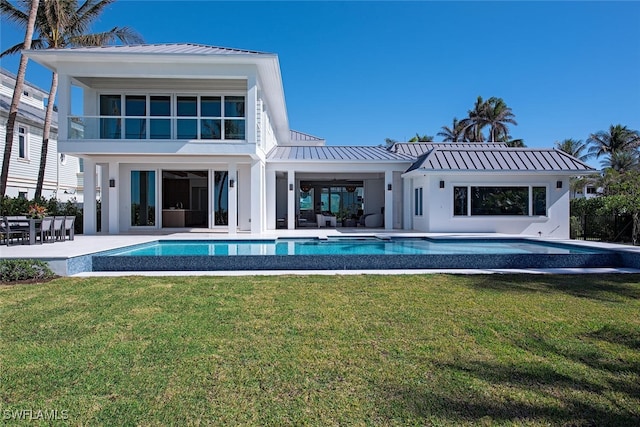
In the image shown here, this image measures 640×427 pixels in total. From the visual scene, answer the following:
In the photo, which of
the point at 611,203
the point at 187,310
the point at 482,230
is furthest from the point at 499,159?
the point at 187,310

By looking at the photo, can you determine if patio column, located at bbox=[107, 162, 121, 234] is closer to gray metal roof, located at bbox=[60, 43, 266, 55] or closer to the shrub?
gray metal roof, located at bbox=[60, 43, 266, 55]

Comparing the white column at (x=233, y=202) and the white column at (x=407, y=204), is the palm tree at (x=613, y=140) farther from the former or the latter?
the white column at (x=233, y=202)

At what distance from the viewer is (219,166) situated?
1852cm

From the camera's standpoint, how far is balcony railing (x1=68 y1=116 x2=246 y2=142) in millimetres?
15992

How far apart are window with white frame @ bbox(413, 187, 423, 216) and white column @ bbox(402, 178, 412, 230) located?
1.07ft

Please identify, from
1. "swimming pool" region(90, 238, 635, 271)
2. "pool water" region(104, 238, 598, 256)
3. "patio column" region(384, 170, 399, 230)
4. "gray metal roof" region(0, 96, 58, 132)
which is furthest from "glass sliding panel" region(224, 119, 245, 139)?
"gray metal roof" region(0, 96, 58, 132)

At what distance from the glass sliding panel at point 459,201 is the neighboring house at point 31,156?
810 inches

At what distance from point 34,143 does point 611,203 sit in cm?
3117

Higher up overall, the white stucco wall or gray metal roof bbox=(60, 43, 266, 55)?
gray metal roof bbox=(60, 43, 266, 55)

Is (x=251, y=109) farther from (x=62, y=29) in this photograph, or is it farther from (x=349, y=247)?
(x=62, y=29)

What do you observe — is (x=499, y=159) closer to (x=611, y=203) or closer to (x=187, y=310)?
(x=611, y=203)

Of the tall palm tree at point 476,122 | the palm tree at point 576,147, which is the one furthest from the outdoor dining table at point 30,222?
the palm tree at point 576,147

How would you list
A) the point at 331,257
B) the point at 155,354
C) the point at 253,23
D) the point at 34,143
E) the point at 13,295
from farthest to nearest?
the point at 34,143, the point at 253,23, the point at 331,257, the point at 13,295, the point at 155,354

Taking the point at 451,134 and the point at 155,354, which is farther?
the point at 451,134
